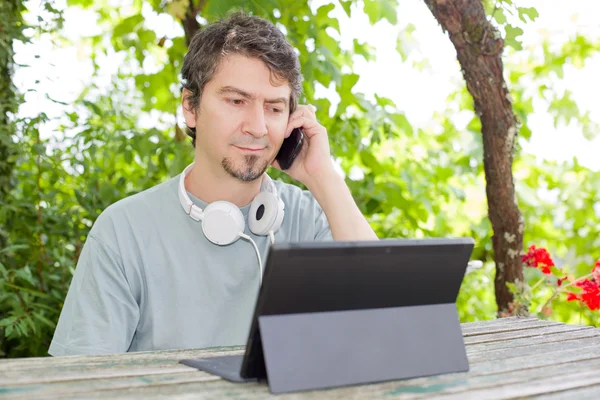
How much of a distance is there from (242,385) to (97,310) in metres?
0.78

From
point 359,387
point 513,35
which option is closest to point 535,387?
point 359,387

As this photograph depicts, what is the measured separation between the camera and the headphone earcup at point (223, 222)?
1677 millimetres

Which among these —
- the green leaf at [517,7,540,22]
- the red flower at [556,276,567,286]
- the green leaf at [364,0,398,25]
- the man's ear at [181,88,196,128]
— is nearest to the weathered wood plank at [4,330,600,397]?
the man's ear at [181,88,196,128]

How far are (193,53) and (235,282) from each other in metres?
0.74

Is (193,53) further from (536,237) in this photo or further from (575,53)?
(536,237)

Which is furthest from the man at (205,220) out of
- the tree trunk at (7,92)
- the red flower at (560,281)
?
the red flower at (560,281)

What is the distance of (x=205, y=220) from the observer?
1.70m

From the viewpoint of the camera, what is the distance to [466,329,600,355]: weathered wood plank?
1341 mm

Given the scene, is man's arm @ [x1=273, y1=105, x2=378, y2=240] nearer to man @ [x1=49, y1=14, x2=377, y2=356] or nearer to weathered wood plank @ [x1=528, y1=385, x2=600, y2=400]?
man @ [x1=49, y1=14, x2=377, y2=356]

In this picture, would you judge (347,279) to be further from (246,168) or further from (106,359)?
(246,168)

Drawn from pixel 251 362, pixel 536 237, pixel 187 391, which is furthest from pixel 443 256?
pixel 536 237

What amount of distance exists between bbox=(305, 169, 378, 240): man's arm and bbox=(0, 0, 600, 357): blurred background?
0.97 metres

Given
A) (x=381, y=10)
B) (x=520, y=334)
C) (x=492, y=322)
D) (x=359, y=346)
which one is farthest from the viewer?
(x=381, y=10)

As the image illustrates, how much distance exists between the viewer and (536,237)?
4.24 m
